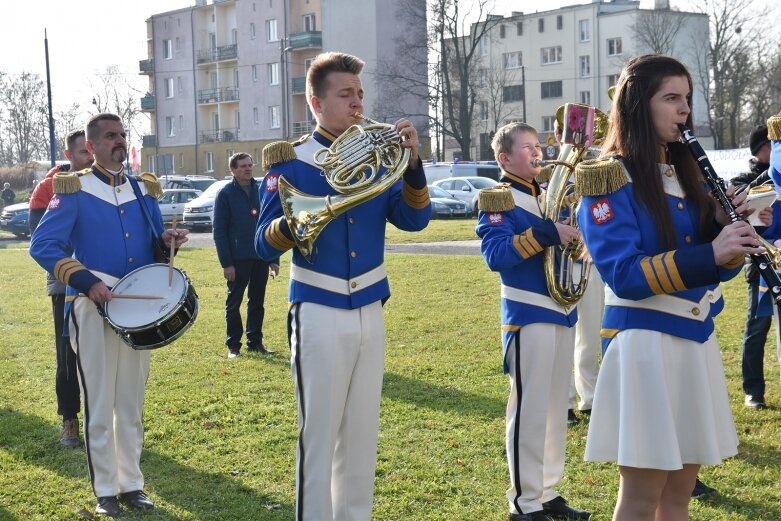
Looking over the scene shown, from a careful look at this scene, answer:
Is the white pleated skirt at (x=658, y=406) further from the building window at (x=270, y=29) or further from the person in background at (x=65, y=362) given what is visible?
the building window at (x=270, y=29)

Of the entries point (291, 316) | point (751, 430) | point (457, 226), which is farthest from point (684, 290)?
point (457, 226)

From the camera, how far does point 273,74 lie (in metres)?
63.6

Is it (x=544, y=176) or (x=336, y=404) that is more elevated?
(x=544, y=176)

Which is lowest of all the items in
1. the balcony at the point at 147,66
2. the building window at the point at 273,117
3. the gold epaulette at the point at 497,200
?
the gold epaulette at the point at 497,200

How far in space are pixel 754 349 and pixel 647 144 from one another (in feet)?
15.0

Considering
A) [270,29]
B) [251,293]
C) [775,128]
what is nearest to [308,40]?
[270,29]

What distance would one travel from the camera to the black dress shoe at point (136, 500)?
578 cm

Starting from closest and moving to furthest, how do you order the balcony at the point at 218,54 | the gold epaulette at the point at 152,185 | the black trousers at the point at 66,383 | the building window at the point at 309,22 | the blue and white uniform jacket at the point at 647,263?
the blue and white uniform jacket at the point at 647,263 < the gold epaulette at the point at 152,185 < the black trousers at the point at 66,383 < the building window at the point at 309,22 < the balcony at the point at 218,54

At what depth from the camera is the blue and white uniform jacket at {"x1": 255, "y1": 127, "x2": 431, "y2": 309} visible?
4.45 meters

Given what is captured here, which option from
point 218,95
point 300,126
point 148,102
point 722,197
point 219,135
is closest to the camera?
point 722,197

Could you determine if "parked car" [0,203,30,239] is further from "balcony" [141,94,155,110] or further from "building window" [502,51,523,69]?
"building window" [502,51,523,69]

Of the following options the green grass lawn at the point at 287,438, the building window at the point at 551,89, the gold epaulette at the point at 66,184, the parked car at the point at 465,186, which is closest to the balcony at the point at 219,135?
the building window at the point at 551,89

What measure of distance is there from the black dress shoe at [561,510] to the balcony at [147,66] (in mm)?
68681

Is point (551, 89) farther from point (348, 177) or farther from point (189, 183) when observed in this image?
point (348, 177)
